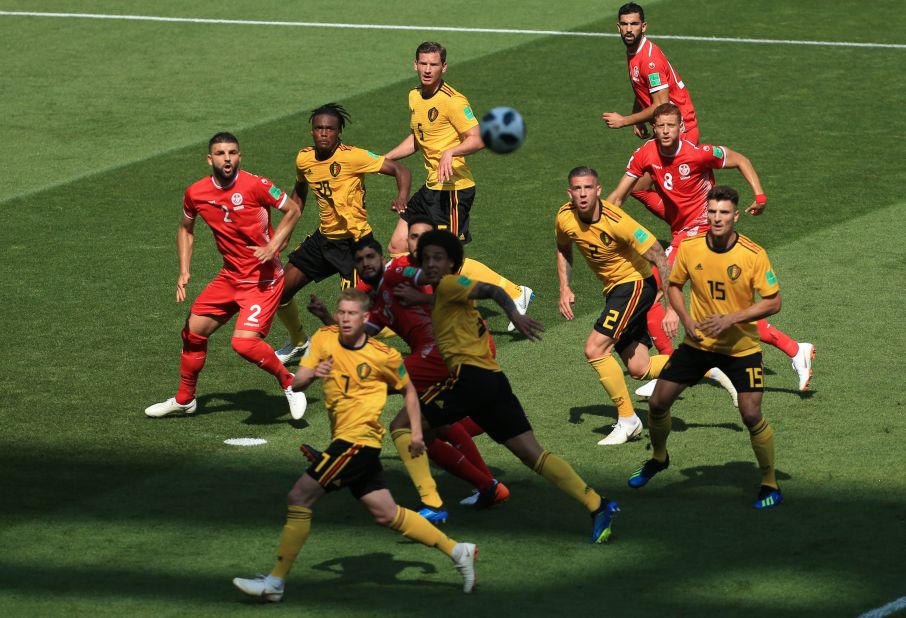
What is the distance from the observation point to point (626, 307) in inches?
490

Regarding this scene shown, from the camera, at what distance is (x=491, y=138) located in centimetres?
1145

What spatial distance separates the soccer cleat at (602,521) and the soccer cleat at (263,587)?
220cm

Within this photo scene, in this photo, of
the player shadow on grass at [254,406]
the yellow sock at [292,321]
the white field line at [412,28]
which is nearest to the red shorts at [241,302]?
Answer: the player shadow on grass at [254,406]

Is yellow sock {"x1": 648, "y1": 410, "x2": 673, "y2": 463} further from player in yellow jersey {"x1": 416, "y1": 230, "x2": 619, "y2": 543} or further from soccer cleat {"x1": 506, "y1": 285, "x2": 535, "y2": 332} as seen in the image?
soccer cleat {"x1": 506, "y1": 285, "x2": 535, "y2": 332}

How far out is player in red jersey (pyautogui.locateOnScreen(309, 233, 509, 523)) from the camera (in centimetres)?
1080

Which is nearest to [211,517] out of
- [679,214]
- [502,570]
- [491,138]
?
[502,570]

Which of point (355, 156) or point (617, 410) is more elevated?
point (355, 156)

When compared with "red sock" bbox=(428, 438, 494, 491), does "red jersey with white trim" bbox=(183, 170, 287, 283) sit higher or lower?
higher

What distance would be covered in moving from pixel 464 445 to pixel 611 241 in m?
2.27

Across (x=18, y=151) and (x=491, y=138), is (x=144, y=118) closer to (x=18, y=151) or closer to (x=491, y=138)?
(x=18, y=151)

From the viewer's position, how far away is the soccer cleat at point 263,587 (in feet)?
30.7

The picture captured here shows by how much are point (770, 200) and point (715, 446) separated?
7.82m

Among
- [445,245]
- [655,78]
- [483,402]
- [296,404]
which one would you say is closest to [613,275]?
[445,245]

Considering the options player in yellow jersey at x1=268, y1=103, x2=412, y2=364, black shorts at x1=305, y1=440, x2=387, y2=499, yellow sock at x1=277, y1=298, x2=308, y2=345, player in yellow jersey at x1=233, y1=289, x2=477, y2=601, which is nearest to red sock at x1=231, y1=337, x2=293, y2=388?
player in yellow jersey at x1=268, y1=103, x2=412, y2=364
